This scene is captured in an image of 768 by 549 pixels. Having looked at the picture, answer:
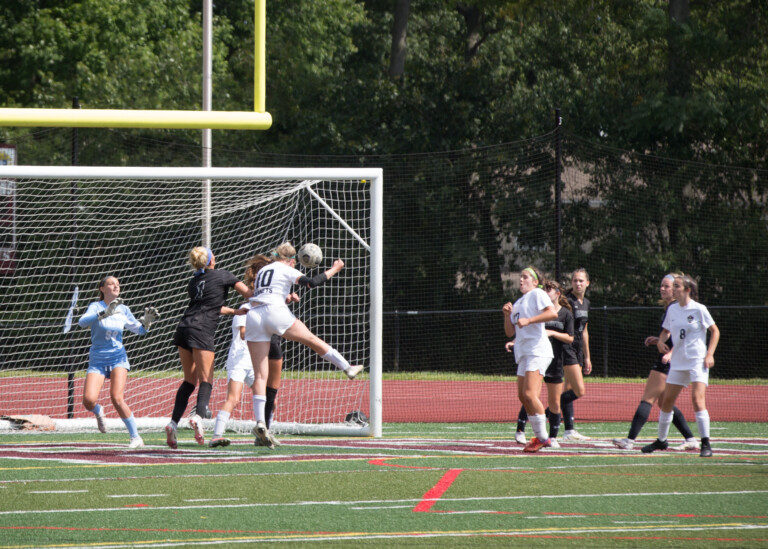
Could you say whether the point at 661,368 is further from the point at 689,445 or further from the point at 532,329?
the point at 532,329

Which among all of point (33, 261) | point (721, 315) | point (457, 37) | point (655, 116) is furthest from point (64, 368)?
point (457, 37)

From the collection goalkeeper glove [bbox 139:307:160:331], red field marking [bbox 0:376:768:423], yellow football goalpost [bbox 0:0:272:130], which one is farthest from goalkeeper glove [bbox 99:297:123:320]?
yellow football goalpost [bbox 0:0:272:130]

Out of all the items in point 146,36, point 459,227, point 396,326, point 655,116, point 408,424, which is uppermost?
point 146,36

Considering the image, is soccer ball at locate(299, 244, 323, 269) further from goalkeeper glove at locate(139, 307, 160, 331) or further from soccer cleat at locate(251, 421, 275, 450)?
soccer cleat at locate(251, 421, 275, 450)

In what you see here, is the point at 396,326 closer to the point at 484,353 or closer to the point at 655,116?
the point at 484,353

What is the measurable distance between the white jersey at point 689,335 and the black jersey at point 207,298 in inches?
176

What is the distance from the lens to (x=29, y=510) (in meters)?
7.33

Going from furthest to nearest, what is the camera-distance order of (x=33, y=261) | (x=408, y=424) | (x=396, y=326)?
(x=396, y=326)
(x=33, y=261)
(x=408, y=424)

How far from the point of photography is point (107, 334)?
11258 mm

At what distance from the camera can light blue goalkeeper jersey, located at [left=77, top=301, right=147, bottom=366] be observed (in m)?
11.2

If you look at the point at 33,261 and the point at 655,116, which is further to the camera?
the point at 655,116

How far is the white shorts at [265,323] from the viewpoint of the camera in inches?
424

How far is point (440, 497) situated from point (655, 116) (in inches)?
736

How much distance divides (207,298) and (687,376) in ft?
15.9
